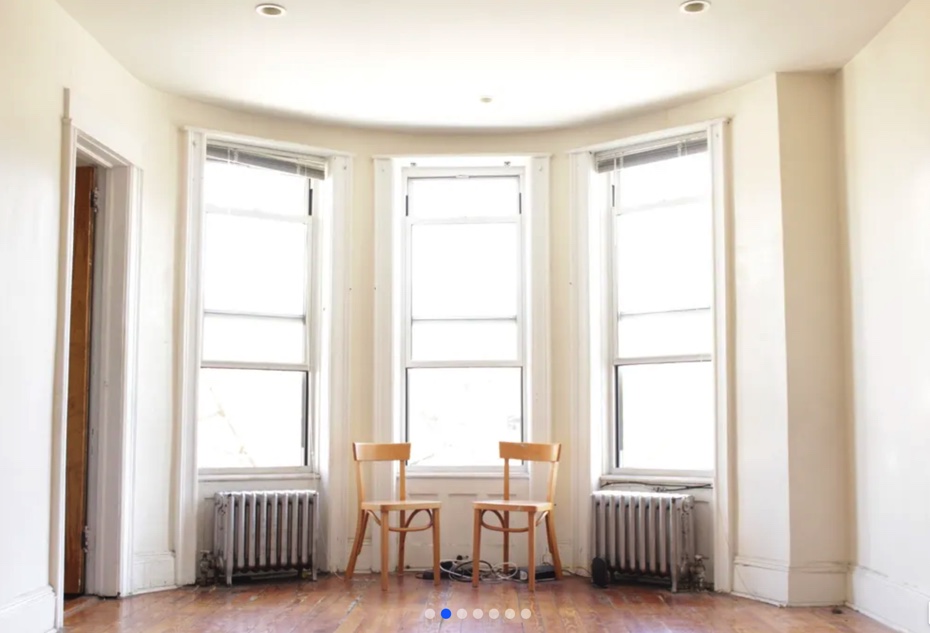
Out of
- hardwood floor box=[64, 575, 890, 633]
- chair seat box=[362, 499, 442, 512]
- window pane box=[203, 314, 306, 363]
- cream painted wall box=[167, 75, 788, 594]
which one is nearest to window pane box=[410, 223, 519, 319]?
cream painted wall box=[167, 75, 788, 594]

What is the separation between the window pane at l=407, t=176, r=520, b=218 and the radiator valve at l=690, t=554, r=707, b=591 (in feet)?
8.65

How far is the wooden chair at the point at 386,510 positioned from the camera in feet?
19.1

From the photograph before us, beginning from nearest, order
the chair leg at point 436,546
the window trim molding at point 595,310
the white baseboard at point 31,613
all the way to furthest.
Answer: the white baseboard at point 31,613 < the window trim molding at point 595,310 < the chair leg at point 436,546

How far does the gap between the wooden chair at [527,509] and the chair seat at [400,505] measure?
27 centimetres

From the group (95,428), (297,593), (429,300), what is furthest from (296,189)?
(297,593)

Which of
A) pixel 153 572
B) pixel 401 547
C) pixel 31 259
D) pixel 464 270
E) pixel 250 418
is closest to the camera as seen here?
pixel 31 259

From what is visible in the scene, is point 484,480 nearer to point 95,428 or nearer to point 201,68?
point 95,428

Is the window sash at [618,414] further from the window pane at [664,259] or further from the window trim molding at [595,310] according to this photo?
the window pane at [664,259]

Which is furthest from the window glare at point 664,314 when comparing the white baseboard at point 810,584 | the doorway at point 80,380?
the doorway at point 80,380

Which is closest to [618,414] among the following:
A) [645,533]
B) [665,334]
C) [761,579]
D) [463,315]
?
[665,334]

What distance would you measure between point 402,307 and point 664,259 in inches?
70.9

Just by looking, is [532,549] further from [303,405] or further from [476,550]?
[303,405]

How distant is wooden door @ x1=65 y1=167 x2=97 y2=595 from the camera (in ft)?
17.1

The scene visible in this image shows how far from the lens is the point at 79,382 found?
525 cm
